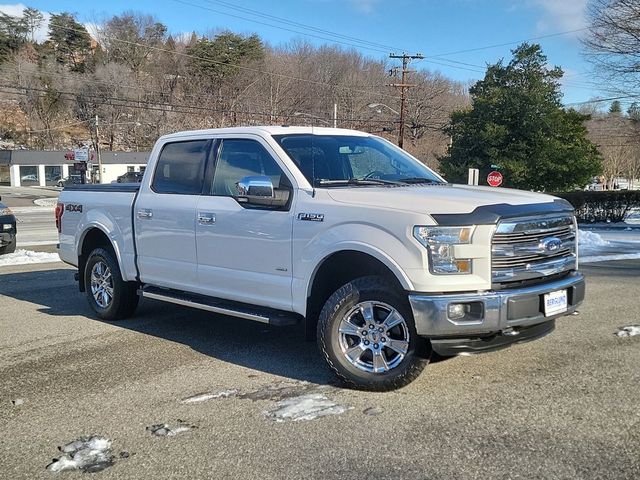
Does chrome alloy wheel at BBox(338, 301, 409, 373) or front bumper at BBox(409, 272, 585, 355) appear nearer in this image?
front bumper at BBox(409, 272, 585, 355)

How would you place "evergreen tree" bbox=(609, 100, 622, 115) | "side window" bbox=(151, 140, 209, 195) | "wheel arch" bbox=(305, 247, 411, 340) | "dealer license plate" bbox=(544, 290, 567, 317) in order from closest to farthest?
1. "dealer license plate" bbox=(544, 290, 567, 317)
2. "wheel arch" bbox=(305, 247, 411, 340)
3. "side window" bbox=(151, 140, 209, 195)
4. "evergreen tree" bbox=(609, 100, 622, 115)

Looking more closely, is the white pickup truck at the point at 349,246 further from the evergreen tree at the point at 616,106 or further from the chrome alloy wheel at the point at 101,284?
the evergreen tree at the point at 616,106

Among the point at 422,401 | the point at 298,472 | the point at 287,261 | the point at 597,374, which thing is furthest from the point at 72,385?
the point at 597,374

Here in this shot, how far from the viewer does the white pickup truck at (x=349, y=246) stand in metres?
4.12

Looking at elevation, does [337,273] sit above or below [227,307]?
above

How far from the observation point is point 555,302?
4430 millimetres

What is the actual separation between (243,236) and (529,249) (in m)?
2.32

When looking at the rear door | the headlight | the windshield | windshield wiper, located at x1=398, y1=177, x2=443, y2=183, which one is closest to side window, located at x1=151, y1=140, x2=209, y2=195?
the rear door

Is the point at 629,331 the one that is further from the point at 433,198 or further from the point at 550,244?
the point at 433,198

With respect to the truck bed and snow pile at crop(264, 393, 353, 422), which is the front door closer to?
snow pile at crop(264, 393, 353, 422)

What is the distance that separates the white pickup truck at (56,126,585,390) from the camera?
13.5 feet

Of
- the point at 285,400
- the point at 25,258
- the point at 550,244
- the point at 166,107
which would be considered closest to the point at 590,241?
Result: the point at 550,244

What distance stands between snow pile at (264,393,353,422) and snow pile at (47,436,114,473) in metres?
1.05

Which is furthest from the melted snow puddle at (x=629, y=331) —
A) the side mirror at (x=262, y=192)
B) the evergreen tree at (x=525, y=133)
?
the evergreen tree at (x=525, y=133)
